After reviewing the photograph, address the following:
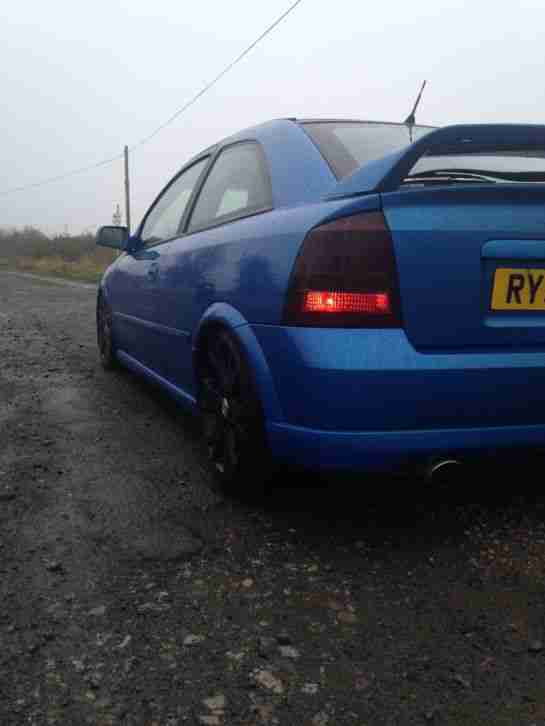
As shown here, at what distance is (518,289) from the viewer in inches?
84.7

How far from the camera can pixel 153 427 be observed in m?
3.96

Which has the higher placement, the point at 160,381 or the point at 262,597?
the point at 160,381

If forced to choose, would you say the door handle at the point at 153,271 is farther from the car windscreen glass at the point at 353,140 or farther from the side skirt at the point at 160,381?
the car windscreen glass at the point at 353,140

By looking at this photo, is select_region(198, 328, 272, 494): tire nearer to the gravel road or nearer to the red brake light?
the gravel road

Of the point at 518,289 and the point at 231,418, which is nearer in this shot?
the point at 518,289

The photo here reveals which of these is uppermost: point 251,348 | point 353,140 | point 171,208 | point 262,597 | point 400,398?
point 353,140

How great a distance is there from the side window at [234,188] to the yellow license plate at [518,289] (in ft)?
3.10

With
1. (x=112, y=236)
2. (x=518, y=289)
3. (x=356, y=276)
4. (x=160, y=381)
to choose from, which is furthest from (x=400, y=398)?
(x=112, y=236)

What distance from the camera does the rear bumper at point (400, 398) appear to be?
2.06 m

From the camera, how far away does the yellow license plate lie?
2129mm

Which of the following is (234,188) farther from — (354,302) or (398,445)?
(398,445)

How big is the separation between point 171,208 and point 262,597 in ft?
8.97

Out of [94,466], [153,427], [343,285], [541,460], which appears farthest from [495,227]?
[153,427]

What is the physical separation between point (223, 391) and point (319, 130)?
3.64ft
